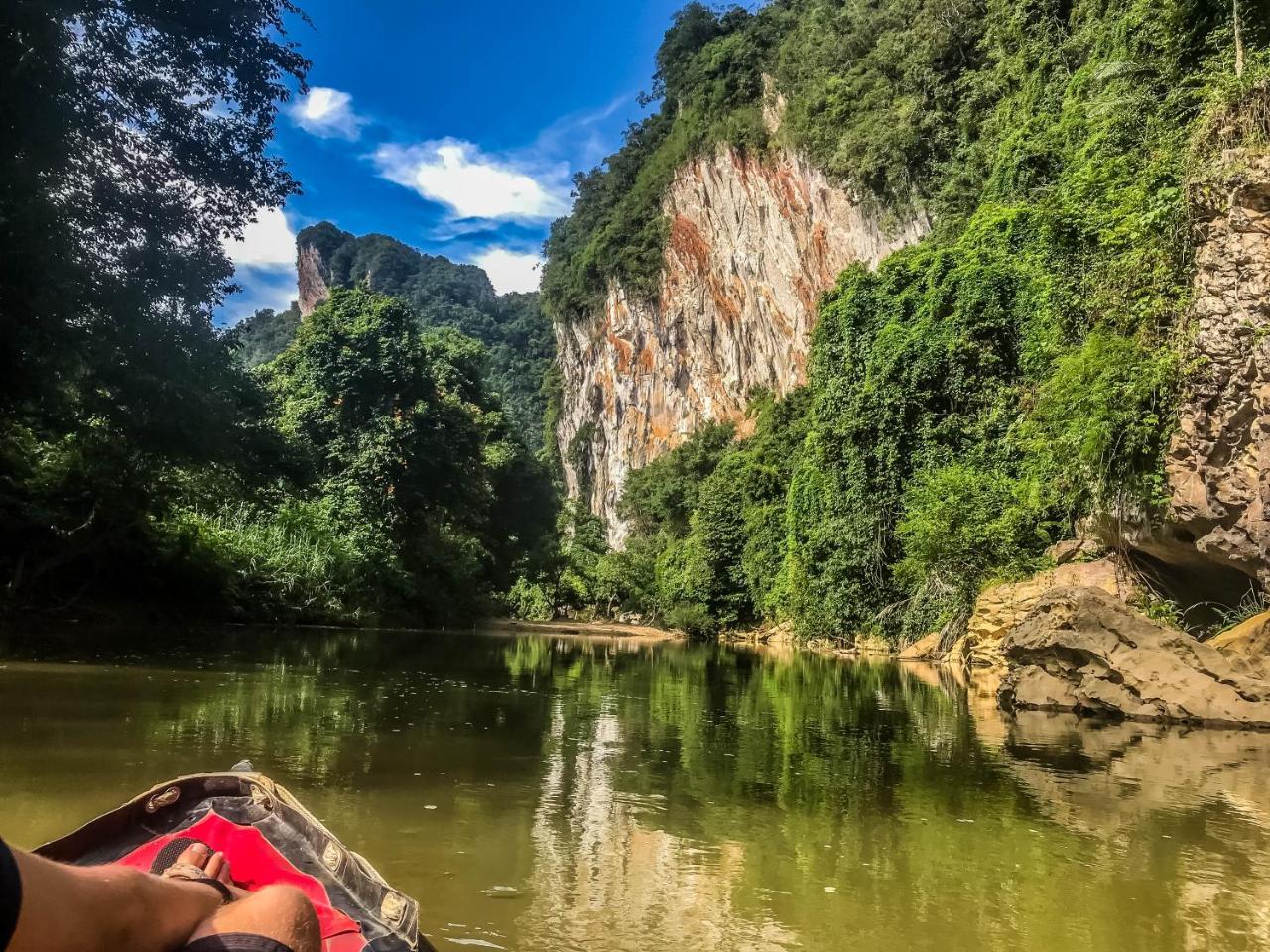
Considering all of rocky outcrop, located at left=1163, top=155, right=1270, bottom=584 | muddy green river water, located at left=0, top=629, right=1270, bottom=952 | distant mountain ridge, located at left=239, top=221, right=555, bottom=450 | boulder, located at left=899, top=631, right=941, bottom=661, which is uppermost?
distant mountain ridge, located at left=239, top=221, right=555, bottom=450

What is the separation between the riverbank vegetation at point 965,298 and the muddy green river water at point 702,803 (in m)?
6.14

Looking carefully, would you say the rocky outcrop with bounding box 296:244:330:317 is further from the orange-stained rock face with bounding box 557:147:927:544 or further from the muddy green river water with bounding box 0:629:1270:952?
the muddy green river water with bounding box 0:629:1270:952

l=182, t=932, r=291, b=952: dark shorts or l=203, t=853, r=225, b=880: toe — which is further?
l=203, t=853, r=225, b=880: toe

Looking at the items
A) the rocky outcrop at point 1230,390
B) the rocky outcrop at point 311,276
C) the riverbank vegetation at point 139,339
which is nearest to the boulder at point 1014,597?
the rocky outcrop at point 1230,390

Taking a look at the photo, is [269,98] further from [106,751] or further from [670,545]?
[670,545]

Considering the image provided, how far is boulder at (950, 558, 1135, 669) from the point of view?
510 inches

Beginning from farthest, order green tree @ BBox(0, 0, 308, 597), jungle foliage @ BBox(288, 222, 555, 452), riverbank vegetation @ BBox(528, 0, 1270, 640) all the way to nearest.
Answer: jungle foliage @ BBox(288, 222, 555, 452)
riverbank vegetation @ BBox(528, 0, 1270, 640)
green tree @ BBox(0, 0, 308, 597)

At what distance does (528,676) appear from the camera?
12422mm

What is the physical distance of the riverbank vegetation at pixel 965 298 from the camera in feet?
38.9

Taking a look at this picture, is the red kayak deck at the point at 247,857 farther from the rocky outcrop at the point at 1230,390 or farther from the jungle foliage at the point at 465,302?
the jungle foliage at the point at 465,302

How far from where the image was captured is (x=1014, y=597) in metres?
14.6

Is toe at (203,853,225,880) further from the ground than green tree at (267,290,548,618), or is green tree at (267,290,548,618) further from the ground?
green tree at (267,290,548,618)

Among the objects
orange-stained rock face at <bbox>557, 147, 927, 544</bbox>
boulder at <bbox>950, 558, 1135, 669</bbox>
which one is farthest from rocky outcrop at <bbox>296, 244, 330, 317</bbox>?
boulder at <bbox>950, 558, 1135, 669</bbox>

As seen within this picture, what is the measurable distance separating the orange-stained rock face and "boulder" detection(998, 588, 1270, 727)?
19.8 meters
